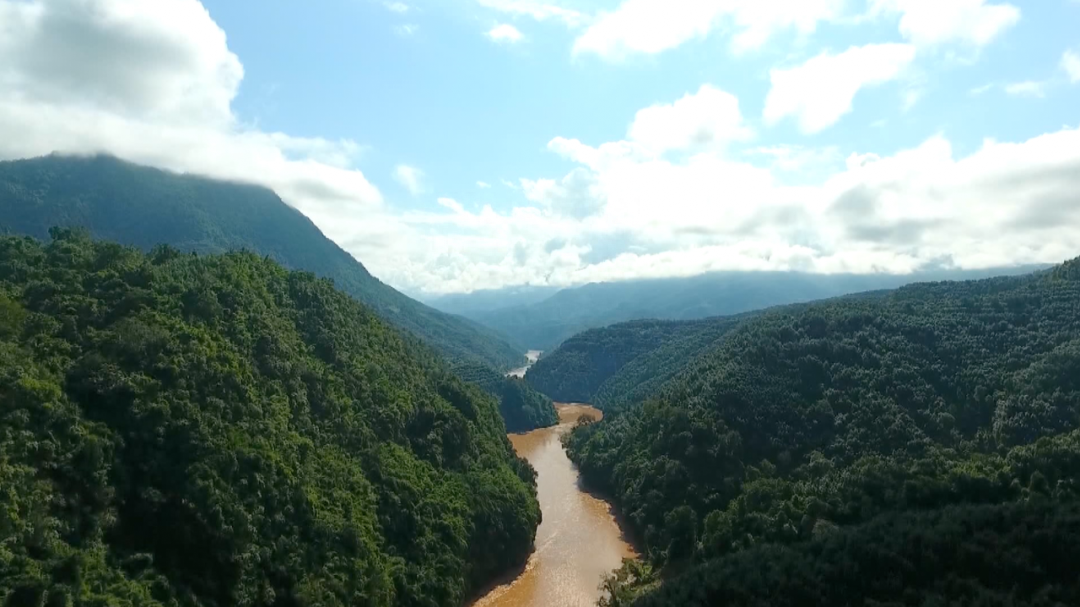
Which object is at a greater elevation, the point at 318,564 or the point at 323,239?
the point at 323,239

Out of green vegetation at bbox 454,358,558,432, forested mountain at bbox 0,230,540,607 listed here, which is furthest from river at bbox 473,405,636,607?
green vegetation at bbox 454,358,558,432

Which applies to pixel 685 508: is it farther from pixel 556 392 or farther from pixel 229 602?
pixel 556 392

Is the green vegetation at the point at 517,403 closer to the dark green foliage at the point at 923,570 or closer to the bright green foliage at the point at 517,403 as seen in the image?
the bright green foliage at the point at 517,403

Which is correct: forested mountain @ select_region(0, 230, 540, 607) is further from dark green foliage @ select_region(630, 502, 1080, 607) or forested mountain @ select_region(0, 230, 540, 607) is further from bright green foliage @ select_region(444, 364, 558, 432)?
bright green foliage @ select_region(444, 364, 558, 432)

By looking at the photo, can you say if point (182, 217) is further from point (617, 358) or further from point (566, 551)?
point (566, 551)

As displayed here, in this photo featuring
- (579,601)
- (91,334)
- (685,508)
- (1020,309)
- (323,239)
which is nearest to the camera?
(91,334)

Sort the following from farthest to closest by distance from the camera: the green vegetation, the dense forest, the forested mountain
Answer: the green vegetation → the dense forest → the forested mountain

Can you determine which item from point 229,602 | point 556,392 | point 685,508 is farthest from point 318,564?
point 556,392
